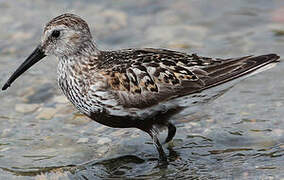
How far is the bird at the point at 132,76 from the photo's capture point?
24.1 feet

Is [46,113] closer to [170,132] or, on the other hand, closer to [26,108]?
[26,108]

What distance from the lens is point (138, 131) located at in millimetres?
8594

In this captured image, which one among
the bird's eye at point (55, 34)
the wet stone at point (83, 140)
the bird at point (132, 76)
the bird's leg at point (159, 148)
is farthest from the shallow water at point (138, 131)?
the bird's eye at point (55, 34)

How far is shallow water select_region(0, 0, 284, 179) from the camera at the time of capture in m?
7.61

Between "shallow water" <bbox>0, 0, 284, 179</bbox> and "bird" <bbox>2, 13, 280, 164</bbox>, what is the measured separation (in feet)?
1.46

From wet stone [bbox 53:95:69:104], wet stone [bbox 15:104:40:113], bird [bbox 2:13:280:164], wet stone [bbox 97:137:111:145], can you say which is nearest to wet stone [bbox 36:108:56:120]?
wet stone [bbox 15:104:40:113]

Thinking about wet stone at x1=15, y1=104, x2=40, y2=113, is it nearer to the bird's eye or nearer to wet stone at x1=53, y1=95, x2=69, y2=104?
wet stone at x1=53, y1=95, x2=69, y2=104

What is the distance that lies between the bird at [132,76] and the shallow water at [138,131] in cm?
45

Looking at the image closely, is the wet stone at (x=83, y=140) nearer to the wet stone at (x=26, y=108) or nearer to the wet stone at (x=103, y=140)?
the wet stone at (x=103, y=140)

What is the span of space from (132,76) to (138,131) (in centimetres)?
145

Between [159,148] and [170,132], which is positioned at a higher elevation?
[170,132]

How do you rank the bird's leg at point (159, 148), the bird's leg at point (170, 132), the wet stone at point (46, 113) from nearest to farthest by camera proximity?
the bird's leg at point (159, 148)
the bird's leg at point (170, 132)
the wet stone at point (46, 113)

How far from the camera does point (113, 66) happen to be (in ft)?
24.5

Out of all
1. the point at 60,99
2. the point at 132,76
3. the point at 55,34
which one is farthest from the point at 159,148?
the point at 60,99
